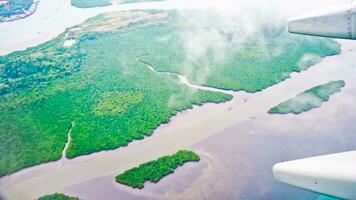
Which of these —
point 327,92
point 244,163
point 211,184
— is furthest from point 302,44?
point 211,184

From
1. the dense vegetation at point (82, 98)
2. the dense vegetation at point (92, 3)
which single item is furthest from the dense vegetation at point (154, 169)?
the dense vegetation at point (92, 3)

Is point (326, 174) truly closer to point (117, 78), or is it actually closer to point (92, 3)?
point (117, 78)

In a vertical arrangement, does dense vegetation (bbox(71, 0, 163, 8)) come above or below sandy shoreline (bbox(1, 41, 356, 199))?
above

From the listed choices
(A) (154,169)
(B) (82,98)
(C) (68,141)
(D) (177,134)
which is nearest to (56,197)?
(A) (154,169)

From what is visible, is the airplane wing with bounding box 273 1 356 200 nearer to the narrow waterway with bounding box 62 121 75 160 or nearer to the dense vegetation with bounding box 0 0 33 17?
the narrow waterway with bounding box 62 121 75 160

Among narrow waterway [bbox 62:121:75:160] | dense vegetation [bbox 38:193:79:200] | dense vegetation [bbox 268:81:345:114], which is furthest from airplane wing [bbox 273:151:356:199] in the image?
dense vegetation [bbox 268:81:345:114]
